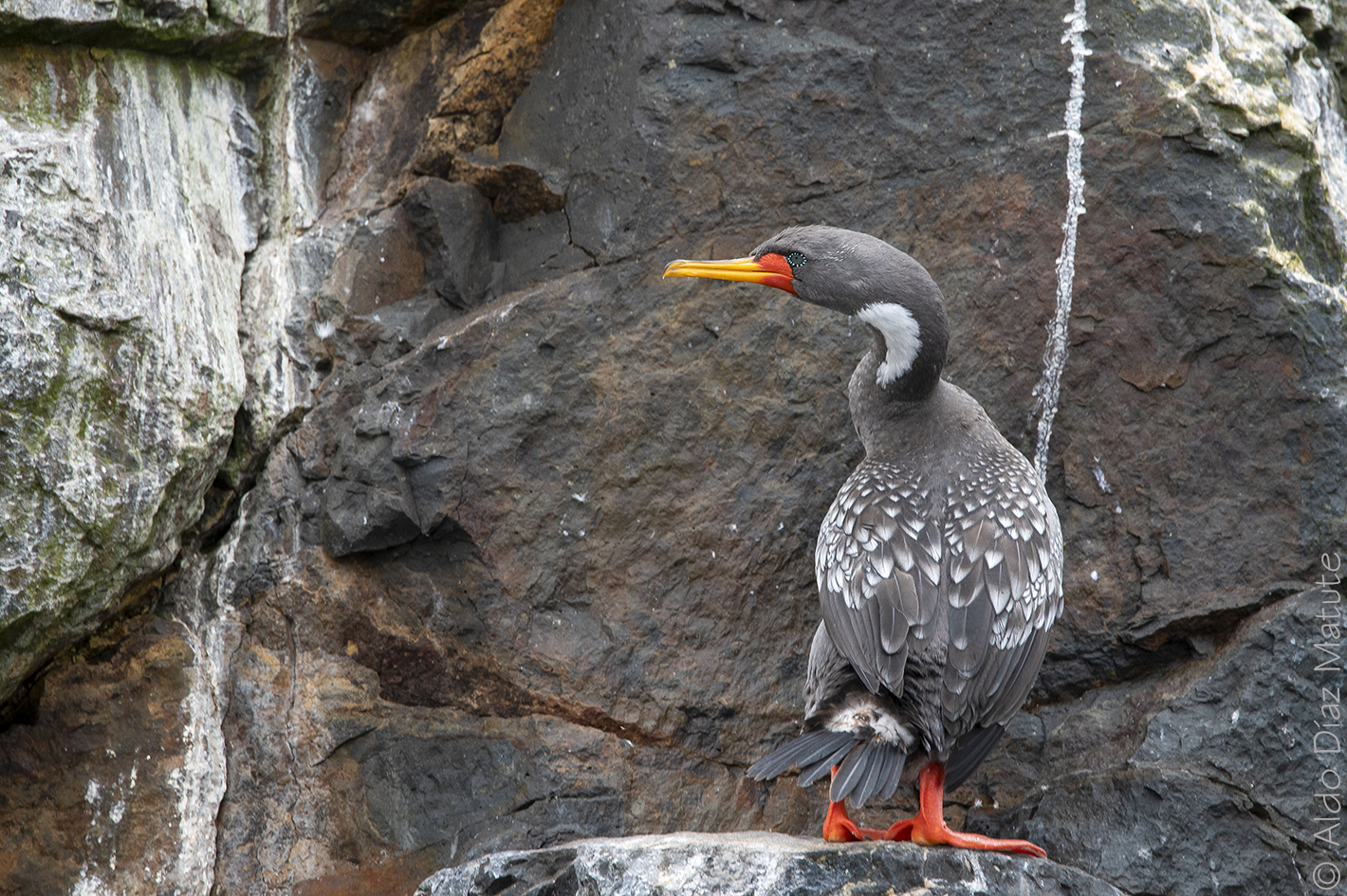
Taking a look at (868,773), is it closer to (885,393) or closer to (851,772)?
(851,772)

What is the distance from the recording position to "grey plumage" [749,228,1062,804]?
3.84 meters

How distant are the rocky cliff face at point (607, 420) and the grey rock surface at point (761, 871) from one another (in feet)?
2.50

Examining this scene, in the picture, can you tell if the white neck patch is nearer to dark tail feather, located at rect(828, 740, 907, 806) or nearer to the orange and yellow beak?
the orange and yellow beak

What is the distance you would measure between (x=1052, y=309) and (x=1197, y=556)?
112 centimetres

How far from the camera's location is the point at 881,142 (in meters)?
4.87

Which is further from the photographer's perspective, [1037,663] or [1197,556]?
[1197,556]

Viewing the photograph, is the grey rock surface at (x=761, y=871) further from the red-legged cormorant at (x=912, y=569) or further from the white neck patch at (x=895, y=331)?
the white neck patch at (x=895, y=331)

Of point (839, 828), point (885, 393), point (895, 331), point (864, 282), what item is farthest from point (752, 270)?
point (839, 828)

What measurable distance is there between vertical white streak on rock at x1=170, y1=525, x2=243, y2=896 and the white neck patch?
2.79m

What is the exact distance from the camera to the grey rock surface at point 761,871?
3.44 m

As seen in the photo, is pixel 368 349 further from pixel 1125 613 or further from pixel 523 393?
pixel 1125 613

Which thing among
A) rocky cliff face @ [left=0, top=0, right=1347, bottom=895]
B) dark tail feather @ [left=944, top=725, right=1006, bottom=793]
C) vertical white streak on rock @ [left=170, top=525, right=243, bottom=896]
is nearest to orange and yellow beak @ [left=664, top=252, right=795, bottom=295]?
rocky cliff face @ [left=0, top=0, right=1347, bottom=895]

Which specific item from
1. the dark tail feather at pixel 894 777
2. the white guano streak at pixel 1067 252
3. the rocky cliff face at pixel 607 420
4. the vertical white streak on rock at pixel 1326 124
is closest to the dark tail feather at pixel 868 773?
the dark tail feather at pixel 894 777

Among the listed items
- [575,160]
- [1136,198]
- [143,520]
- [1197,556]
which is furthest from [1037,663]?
[143,520]
